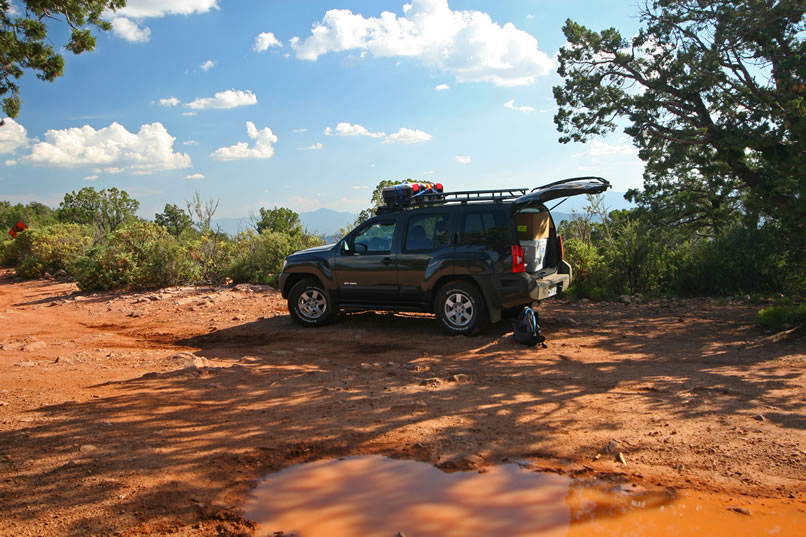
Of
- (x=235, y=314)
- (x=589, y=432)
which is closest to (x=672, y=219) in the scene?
(x=235, y=314)

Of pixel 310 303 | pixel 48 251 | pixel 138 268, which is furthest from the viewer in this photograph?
pixel 48 251

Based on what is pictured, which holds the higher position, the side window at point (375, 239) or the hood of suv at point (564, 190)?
the hood of suv at point (564, 190)

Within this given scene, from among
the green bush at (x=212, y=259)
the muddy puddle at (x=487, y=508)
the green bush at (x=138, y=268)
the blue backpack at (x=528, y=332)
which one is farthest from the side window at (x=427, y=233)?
the green bush at (x=138, y=268)

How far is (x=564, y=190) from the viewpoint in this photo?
8000 millimetres

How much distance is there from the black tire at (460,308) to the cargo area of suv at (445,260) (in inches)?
0.5

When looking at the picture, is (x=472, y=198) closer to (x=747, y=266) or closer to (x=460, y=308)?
(x=460, y=308)

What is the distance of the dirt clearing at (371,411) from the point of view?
3.67 m

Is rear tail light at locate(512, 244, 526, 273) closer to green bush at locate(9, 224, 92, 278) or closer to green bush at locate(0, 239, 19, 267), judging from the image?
green bush at locate(9, 224, 92, 278)

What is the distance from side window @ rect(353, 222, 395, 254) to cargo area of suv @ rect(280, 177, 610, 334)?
0.02 metres

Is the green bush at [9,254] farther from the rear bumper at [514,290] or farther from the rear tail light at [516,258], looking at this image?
the rear tail light at [516,258]

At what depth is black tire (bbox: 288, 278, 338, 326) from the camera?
941 cm

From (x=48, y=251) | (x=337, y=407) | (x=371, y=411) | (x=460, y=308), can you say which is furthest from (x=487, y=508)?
(x=48, y=251)

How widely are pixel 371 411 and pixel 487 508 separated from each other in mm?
1811

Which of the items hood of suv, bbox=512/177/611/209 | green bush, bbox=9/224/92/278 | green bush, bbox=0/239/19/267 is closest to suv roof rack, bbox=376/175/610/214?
hood of suv, bbox=512/177/611/209
